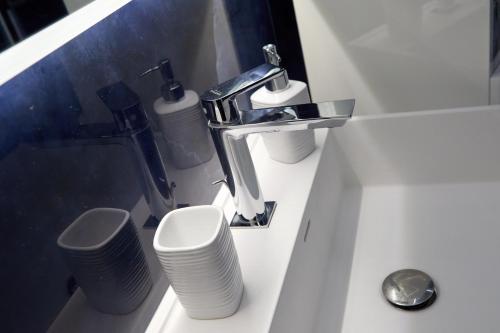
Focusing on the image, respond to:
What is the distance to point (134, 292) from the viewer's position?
55 centimetres

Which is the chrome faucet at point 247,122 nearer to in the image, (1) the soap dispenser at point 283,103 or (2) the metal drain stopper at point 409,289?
(1) the soap dispenser at point 283,103

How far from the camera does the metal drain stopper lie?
2.18 ft

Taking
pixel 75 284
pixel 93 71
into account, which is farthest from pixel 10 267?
pixel 93 71

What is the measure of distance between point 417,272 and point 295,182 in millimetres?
223

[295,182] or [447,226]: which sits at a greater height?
[295,182]

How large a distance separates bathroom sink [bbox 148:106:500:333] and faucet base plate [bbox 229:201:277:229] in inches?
0.4

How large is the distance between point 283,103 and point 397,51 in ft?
0.90

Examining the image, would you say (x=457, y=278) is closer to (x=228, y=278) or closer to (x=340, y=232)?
(x=340, y=232)

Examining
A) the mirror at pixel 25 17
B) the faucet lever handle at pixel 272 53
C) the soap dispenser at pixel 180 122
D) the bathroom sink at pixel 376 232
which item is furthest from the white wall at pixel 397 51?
the mirror at pixel 25 17

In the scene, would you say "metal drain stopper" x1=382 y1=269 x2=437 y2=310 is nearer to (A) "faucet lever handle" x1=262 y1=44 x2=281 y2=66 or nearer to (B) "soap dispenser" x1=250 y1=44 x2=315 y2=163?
(B) "soap dispenser" x1=250 y1=44 x2=315 y2=163

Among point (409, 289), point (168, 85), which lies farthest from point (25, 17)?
point (409, 289)

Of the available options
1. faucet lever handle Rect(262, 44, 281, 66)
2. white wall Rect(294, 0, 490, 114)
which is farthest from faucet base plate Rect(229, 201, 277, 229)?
white wall Rect(294, 0, 490, 114)

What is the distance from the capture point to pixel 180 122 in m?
0.66

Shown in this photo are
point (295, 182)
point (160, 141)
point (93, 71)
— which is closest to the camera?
point (93, 71)
